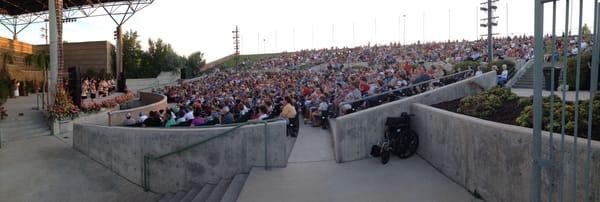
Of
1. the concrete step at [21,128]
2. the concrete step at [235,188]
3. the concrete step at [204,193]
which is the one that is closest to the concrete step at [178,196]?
the concrete step at [204,193]

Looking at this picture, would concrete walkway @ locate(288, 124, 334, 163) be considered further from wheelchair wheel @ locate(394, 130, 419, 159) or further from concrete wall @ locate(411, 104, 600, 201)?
concrete wall @ locate(411, 104, 600, 201)

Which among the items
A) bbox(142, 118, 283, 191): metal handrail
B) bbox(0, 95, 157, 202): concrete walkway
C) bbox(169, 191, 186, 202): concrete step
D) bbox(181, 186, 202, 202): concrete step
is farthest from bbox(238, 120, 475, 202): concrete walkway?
bbox(0, 95, 157, 202): concrete walkway

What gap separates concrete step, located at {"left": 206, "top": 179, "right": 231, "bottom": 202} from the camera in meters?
8.41

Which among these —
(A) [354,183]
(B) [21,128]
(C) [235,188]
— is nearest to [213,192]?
Result: (C) [235,188]

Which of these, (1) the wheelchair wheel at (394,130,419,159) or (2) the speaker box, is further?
(2) the speaker box

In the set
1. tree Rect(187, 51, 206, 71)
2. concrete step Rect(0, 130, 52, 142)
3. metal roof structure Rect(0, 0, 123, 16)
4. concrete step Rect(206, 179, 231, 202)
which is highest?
metal roof structure Rect(0, 0, 123, 16)

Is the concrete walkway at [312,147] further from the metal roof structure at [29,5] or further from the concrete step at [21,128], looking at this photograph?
the metal roof structure at [29,5]

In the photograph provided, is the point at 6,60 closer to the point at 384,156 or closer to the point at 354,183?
the point at 384,156

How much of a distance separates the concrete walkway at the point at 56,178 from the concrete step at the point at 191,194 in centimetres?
169

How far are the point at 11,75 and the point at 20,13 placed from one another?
12476mm

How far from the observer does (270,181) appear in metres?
8.23

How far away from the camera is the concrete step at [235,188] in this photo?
753cm

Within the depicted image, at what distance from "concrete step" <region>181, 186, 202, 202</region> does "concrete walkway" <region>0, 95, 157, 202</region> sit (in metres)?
1.69

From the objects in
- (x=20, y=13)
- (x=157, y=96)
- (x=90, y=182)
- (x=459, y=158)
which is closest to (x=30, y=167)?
(x=90, y=182)
